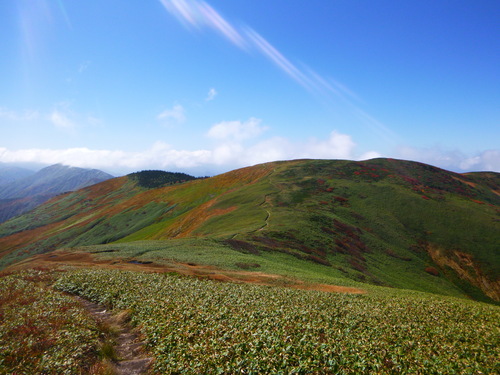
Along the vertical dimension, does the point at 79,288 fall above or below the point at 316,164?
below

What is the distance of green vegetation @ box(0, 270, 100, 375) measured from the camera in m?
12.5

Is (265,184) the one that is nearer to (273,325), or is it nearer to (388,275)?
(388,275)

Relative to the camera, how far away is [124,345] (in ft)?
52.5

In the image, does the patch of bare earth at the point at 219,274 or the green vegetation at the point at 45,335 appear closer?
the green vegetation at the point at 45,335

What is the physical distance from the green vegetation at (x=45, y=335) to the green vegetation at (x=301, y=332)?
3.16m

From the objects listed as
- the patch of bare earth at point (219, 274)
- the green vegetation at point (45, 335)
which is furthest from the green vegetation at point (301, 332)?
the patch of bare earth at point (219, 274)

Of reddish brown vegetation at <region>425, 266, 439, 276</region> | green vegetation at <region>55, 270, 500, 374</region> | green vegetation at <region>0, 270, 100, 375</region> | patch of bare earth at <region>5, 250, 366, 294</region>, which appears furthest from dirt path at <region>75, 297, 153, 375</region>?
reddish brown vegetation at <region>425, 266, 439, 276</region>

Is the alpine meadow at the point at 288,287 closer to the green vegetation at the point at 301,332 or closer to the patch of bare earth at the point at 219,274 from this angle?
the green vegetation at the point at 301,332

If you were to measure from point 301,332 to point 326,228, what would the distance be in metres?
64.0

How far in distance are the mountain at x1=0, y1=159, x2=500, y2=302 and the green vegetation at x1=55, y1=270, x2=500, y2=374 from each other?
67.9 feet

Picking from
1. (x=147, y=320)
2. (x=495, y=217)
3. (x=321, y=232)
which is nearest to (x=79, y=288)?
(x=147, y=320)

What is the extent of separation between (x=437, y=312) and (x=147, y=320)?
75.3ft

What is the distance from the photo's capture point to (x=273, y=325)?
1680 cm

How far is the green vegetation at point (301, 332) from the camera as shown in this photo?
12648mm
